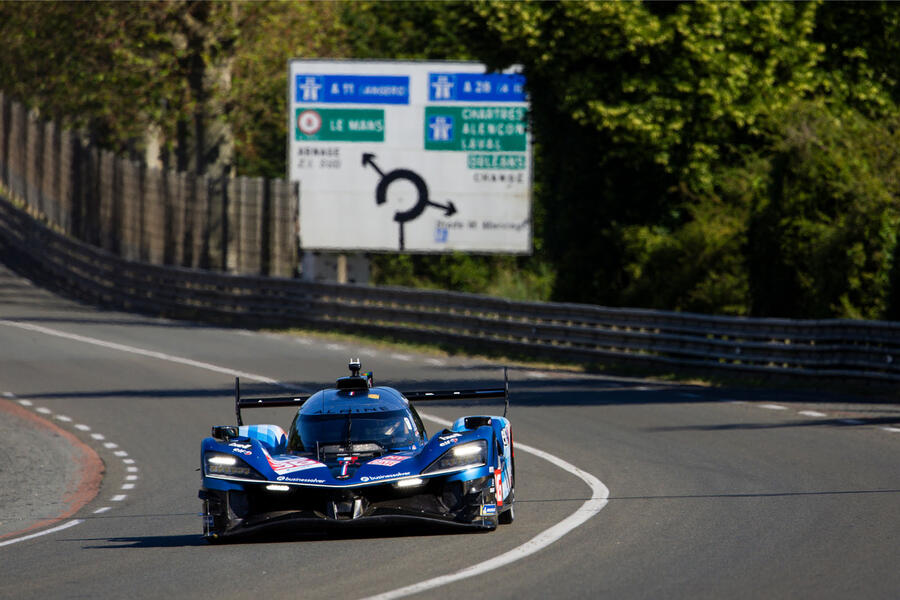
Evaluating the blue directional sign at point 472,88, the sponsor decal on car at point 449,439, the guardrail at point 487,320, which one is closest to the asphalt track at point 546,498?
the sponsor decal on car at point 449,439

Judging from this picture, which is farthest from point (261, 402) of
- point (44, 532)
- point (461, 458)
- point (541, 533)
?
point (541, 533)

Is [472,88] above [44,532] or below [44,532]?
above

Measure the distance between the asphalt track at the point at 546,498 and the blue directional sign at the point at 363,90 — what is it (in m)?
10.8

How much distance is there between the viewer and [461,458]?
471 inches

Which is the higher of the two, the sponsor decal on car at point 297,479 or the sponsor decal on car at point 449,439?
the sponsor decal on car at point 449,439

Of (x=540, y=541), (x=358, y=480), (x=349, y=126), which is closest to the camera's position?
(x=540, y=541)

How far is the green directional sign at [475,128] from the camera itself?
39.2 metres

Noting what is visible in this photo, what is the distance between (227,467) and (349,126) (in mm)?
27767

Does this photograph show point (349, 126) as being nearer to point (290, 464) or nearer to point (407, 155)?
point (407, 155)

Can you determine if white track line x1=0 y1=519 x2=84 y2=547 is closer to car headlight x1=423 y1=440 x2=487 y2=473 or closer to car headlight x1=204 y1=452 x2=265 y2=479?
car headlight x1=204 y1=452 x2=265 y2=479

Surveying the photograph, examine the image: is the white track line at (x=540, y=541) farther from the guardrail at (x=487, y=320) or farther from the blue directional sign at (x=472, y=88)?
the blue directional sign at (x=472, y=88)

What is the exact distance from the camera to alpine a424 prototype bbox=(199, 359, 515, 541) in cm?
1159

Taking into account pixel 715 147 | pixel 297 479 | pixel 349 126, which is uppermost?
pixel 349 126

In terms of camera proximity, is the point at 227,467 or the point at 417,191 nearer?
the point at 227,467
